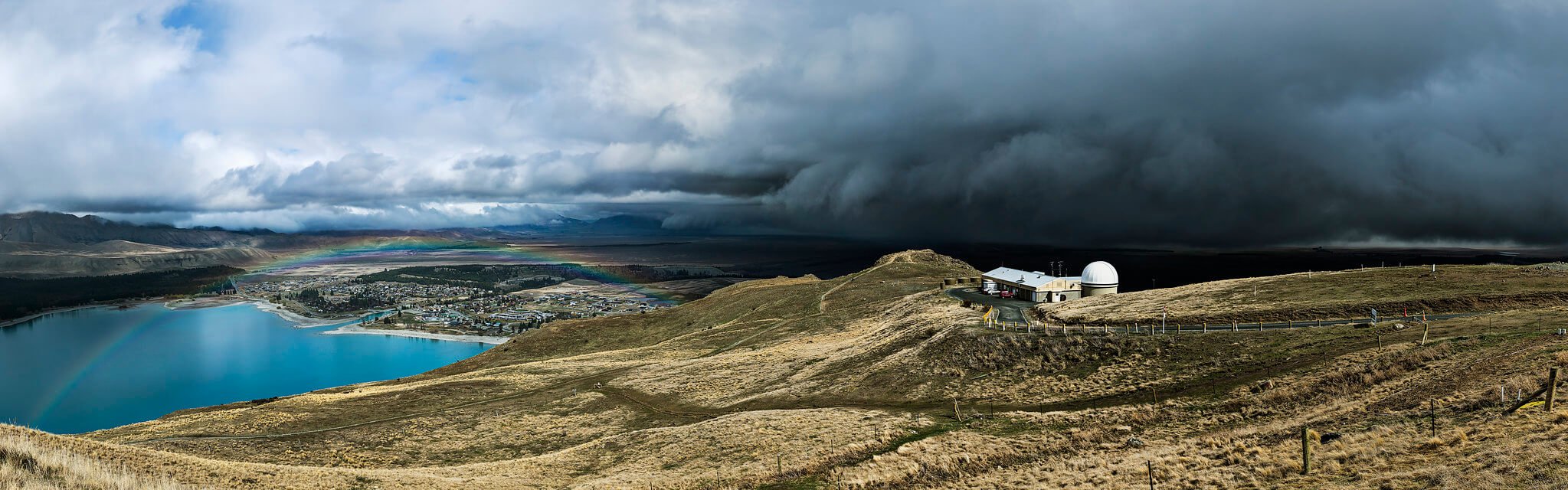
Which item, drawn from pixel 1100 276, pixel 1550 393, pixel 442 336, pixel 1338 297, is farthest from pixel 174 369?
pixel 1550 393

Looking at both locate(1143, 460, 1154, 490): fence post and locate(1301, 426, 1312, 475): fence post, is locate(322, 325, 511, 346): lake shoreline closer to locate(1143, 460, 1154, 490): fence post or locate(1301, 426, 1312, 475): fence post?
locate(1143, 460, 1154, 490): fence post

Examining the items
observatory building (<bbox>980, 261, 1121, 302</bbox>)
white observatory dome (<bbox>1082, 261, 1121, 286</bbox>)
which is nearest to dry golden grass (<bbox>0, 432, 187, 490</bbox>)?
observatory building (<bbox>980, 261, 1121, 302</bbox>)

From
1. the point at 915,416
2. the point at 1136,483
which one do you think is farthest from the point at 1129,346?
the point at 1136,483

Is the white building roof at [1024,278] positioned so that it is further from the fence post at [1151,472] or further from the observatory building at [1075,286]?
the fence post at [1151,472]

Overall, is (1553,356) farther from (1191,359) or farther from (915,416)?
(915,416)

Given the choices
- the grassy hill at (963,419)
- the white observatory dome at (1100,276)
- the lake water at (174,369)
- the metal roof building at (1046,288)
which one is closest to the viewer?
the grassy hill at (963,419)

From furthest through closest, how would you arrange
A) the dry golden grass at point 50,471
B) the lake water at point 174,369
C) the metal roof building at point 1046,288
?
the lake water at point 174,369, the metal roof building at point 1046,288, the dry golden grass at point 50,471

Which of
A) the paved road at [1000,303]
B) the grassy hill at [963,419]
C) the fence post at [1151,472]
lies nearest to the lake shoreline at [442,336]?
the grassy hill at [963,419]
